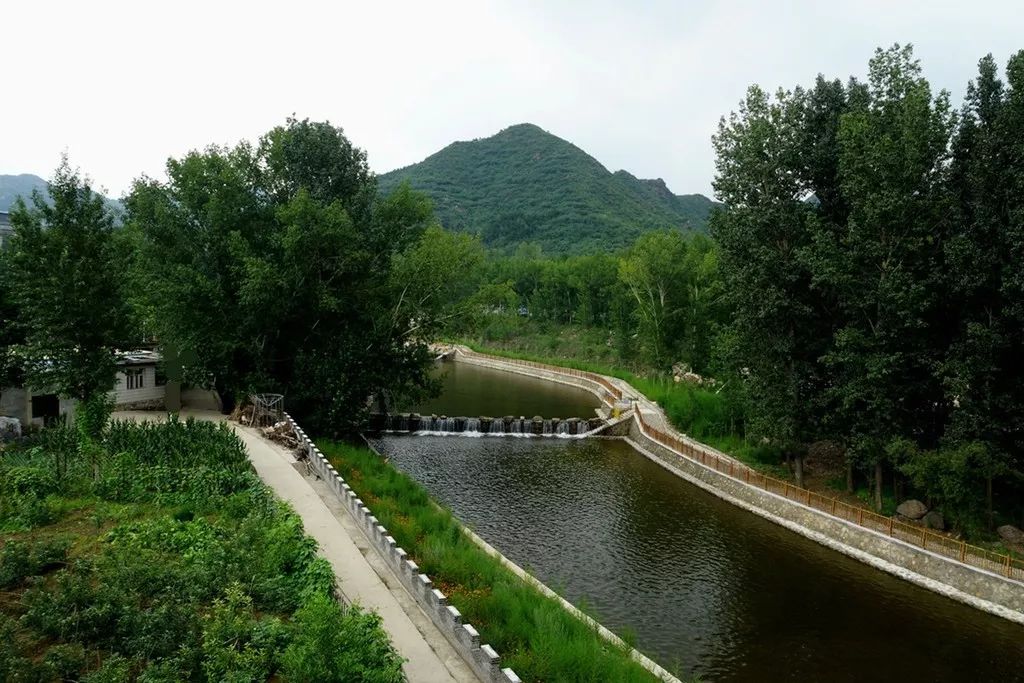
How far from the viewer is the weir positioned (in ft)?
155

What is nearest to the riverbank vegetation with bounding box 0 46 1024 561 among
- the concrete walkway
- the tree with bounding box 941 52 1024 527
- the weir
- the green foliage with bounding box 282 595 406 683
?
the tree with bounding box 941 52 1024 527

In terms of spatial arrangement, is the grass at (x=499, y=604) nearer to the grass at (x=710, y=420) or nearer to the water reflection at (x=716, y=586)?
the water reflection at (x=716, y=586)

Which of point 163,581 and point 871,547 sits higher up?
point 163,581

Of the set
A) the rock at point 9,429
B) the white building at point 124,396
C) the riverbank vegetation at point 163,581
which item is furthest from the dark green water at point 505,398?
the riverbank vegetation at point 163,581

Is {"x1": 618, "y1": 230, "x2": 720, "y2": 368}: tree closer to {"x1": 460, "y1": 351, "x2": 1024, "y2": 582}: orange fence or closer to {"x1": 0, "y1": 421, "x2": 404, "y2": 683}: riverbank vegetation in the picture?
{"x1": 460, "y1": 351, "x2": 1024, "y2": 582}: orange fence

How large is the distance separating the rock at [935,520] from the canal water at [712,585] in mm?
3504

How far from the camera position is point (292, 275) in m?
36.5

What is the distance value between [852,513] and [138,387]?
36747 millimetres

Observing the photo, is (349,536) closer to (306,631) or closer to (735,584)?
(306,631)

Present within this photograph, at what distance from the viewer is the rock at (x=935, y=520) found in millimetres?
26016

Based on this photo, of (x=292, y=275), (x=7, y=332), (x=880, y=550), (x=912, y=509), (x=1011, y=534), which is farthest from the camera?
(x=292, y=275)

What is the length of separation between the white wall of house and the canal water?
1580 cm

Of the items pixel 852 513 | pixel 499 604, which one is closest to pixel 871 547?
pixel 852 513

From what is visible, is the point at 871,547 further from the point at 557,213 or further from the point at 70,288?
the point at 557,213
